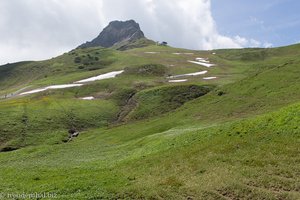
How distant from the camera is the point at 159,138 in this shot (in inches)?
2078

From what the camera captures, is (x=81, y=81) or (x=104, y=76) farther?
(x=104, y=76)

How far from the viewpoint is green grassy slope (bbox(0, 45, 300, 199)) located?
28.8 m

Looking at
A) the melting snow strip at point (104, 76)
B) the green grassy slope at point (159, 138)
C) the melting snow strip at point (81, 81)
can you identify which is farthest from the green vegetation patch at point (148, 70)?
the melting snow strip at point (81, 81)

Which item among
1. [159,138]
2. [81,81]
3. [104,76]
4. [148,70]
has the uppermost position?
[148,70]

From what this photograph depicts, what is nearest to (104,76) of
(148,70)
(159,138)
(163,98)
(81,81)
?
(81,81)

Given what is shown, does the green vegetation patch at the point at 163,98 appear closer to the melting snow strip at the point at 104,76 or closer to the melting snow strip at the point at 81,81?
the melting snow strip at the point at 81,81

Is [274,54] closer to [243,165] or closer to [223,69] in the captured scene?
[223,69]

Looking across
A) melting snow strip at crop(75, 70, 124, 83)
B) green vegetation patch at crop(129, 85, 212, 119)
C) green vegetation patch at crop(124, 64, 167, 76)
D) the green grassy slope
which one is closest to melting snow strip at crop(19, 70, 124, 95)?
melting snow strip at crop(75, 70, 124, 83)

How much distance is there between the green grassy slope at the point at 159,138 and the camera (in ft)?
94.3

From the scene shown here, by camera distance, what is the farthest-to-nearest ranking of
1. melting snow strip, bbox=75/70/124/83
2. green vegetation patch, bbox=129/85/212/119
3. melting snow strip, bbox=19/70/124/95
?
melting snow strip, bbox=75/70/124/83 < melting snow strip, bbox=19/70/124/95 < green vegetation patch, bbox=129/85/212/119

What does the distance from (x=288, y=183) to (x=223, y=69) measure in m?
123

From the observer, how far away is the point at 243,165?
31.8 m

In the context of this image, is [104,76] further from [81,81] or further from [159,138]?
[159,138]

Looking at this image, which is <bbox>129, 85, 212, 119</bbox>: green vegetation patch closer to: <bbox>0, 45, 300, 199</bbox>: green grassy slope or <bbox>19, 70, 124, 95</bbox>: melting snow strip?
<bbox>0, 45, 300, 199</bbox>: green grassy slope
